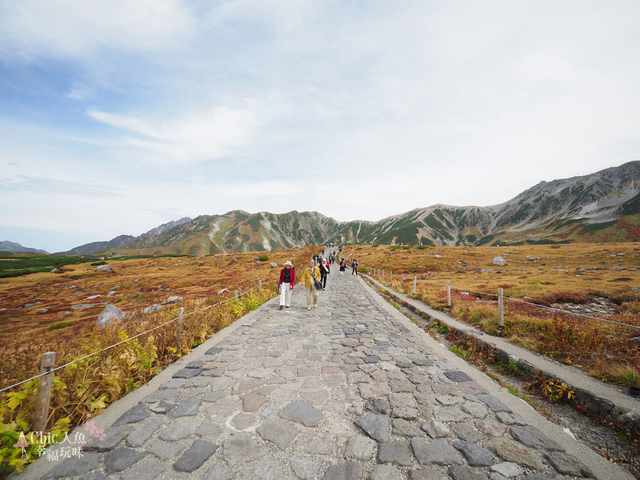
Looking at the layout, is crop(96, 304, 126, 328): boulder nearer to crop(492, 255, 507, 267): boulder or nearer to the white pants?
the white pants

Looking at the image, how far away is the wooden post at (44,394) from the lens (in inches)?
132

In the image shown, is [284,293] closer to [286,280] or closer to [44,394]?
[286,280]

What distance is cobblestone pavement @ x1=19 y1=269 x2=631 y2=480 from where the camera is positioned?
2838mm

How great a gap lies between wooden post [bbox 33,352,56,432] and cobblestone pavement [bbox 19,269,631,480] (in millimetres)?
618

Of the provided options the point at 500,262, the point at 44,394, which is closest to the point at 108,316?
the point at 44,394

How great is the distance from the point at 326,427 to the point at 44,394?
13.2 ft

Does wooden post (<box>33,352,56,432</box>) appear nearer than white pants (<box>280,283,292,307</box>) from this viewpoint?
Yes

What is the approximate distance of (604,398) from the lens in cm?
390

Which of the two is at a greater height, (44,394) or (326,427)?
(44,394)

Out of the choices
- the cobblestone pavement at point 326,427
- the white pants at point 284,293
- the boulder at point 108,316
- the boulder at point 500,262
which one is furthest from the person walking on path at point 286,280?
the boulder at point 500,262

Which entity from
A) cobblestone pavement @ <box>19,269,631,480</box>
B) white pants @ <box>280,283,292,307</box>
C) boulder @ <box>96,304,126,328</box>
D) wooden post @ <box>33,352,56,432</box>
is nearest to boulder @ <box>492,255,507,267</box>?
white pants @ <box>280,283,292,307</box>

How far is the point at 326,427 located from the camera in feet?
11.9

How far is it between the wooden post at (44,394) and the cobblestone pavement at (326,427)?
2.03ft

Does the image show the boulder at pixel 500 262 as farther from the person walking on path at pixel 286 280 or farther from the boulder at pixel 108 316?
the boulder at pixel 108 316
